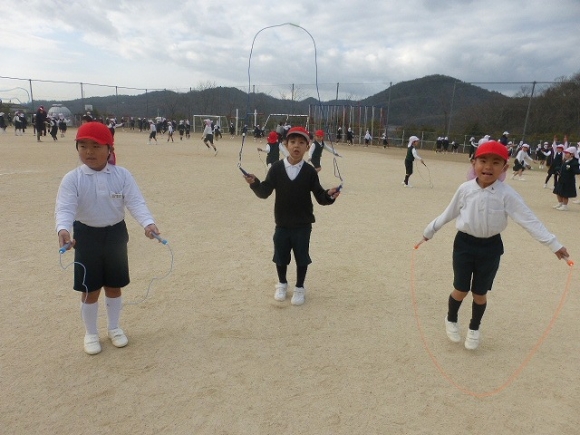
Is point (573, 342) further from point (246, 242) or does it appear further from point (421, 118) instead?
point (421, 118)

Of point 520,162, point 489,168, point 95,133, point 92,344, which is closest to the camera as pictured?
point 95,133

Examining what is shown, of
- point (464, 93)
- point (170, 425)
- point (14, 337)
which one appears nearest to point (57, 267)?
point (14, 337)

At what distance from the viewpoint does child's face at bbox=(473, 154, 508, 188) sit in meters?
3.15

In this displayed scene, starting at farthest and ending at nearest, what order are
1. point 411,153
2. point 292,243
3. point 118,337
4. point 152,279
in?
1. point 411,153
2. point 152,279
3. point 292,243
4. point 118,337

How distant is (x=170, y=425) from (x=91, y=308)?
4.22 ft

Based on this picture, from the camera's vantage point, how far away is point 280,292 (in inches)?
171

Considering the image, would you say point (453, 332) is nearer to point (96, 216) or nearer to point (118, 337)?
point (118, 337)

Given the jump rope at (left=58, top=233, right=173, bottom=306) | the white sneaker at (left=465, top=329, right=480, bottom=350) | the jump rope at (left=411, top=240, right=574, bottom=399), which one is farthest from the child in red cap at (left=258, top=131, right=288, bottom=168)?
the white sneaker at (left=465, top=329, right=480, bottom=350)

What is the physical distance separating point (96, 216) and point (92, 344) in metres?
1.09

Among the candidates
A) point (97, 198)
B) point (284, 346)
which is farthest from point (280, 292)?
point (97, 198)

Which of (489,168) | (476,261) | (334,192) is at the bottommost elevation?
(476,261)

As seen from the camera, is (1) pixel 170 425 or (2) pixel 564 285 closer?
(1) pixel 170 425

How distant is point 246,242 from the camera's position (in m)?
6.23

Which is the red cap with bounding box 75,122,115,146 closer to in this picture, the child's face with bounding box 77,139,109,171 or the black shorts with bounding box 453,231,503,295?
the child's face with bounding box 77,139,109,171
